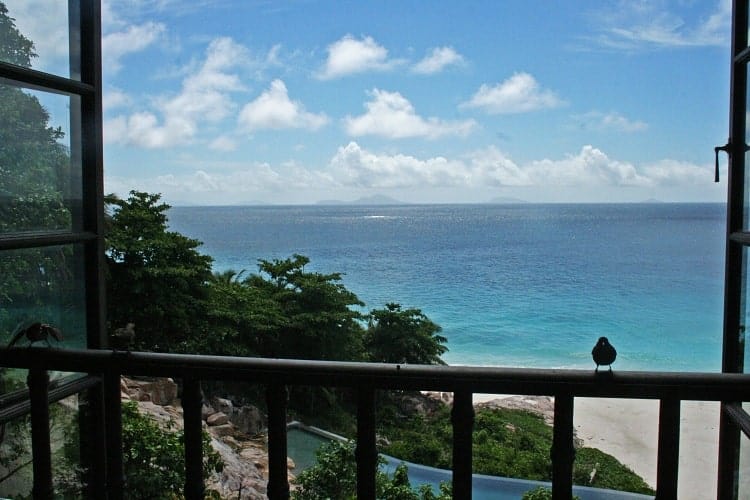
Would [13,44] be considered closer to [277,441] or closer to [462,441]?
[277,441]

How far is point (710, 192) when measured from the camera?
4878cm

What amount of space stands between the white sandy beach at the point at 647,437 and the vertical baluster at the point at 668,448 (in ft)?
31.1

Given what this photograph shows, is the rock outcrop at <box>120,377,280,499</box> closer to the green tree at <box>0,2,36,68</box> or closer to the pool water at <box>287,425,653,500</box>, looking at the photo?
the pool water at <box>287,425,653,500</box>

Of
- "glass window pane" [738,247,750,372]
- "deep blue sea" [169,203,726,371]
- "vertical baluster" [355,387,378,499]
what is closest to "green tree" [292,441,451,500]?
"glass window pane" [738,247,750,372]

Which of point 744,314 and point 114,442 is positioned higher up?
point 744,314

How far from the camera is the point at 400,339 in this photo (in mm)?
14219

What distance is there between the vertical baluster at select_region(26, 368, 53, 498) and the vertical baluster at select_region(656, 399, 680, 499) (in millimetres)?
1005

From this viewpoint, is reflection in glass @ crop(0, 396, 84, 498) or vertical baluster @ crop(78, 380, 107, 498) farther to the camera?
reflection in glass @ crop(0, 396, 84, 498)

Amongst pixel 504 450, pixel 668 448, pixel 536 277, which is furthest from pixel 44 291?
pixel 536 277

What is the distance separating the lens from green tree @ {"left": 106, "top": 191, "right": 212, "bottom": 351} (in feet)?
33.8

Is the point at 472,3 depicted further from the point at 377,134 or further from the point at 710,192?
the point at 710,192

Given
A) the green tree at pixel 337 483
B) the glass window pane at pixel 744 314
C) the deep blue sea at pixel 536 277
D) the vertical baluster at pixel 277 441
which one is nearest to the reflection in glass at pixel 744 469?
the glass window pane at pixel 744 314

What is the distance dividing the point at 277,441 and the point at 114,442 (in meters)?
0.34

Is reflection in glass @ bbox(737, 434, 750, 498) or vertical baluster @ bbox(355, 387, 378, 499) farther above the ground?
vertical baluster @ bbox(355, 387, 378, 499)
